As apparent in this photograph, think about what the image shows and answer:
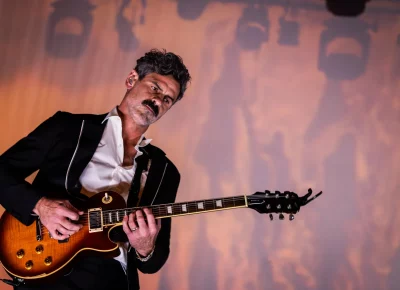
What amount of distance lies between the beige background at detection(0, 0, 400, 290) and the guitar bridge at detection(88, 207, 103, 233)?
1054 mm

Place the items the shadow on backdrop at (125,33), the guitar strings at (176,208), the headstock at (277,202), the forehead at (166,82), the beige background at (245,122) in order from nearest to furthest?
the guitar strings at (176,208) < the headstock at (277,202) < the forehead at (166,82) < the beige background at (245,122) < the shadow on backdrop at (125,33)

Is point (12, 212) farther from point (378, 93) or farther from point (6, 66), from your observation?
point (378, 93)

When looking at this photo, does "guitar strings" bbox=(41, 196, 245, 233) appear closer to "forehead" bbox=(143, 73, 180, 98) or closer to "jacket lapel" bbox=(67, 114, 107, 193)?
"jacket lapel" bbox=(67, 114, 107, 193)

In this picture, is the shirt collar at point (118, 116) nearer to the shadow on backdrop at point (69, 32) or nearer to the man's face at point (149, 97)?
the man's face at point (149, 97)

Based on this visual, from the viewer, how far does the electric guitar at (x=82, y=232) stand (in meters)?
1.60

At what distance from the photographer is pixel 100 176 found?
1.84 metres

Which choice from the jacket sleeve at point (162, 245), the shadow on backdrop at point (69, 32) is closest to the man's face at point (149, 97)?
the jacket sleeve at point (162, 245)

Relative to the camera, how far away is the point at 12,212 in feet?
5.39

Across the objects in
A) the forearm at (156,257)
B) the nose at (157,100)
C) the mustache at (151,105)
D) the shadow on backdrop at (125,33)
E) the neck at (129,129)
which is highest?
the shadow on backdrop at (125,33)

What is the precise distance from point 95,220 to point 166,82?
83 centimetres

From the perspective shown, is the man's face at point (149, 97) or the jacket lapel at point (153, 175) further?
the man's face at point (149, 97)

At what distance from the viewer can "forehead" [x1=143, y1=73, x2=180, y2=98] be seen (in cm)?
215

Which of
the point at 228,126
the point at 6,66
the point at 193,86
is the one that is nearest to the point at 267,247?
the point at 228,126

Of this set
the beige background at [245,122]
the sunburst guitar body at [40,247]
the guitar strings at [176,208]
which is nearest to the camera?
the sunburst guitar body at [40,247]
